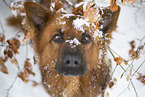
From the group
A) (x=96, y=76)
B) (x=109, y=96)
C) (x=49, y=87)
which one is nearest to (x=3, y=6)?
(x=49, y=87)

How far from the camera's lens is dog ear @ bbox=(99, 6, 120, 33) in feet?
6.99

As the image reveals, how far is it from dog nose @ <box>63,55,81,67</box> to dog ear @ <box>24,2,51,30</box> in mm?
811

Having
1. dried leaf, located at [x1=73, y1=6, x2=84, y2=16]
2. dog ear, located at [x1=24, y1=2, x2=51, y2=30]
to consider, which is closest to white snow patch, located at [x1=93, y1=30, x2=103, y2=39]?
dried leaf, located at [x1=73, y1=6, x2=84, y2=16]

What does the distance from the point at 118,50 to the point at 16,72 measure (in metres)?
2.49

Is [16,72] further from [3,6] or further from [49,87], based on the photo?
[3,6]

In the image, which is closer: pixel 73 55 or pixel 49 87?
pixel 73 55

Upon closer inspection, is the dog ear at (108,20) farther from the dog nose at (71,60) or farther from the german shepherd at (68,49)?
the dog nose at (71,60)

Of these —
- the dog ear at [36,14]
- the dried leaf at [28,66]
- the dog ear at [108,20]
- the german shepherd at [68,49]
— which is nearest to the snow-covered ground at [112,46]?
the dried leaf at [28,66]

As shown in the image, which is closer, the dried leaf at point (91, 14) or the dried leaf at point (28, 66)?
the dried leaf at point (91, 14)

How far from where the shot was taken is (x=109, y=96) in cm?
312

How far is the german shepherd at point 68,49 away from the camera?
1.95m

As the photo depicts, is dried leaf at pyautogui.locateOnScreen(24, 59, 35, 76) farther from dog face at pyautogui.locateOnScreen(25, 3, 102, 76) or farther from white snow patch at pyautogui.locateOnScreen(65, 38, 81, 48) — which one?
white snow patch at pyautogui.locateOnScreen(65, 38, 81, 48)

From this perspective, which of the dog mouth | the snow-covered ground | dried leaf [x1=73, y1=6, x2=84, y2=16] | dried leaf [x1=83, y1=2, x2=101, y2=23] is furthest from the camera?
the snow-covered ground

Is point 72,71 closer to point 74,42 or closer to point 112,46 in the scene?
point 74,42
